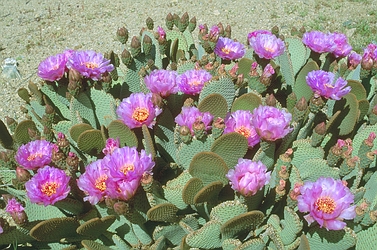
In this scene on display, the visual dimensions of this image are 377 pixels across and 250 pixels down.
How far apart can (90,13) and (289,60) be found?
2907mm

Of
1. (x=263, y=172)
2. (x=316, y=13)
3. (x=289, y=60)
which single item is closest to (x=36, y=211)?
(x=263, y=172)

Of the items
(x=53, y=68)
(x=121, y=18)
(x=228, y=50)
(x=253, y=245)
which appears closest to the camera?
(x=253, y=245)

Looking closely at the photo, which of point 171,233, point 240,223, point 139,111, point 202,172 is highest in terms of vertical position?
point 139,111

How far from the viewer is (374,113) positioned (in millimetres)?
1749

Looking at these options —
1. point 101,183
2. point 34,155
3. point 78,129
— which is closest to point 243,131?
point 101,183

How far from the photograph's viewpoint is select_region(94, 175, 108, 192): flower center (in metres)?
1.32

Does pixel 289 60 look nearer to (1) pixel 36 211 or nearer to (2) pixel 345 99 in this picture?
(2) pixel 345 99

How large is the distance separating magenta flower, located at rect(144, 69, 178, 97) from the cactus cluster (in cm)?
7

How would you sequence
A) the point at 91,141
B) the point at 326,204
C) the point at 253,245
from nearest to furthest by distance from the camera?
the point at 326,204
the point at 253,245
the point at 91,141

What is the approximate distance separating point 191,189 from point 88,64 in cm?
71

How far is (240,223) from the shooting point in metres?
1.37

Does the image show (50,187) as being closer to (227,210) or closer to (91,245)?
(91,245)

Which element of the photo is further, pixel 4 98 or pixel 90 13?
pixel 90 13

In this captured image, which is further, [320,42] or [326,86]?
[320,42]
